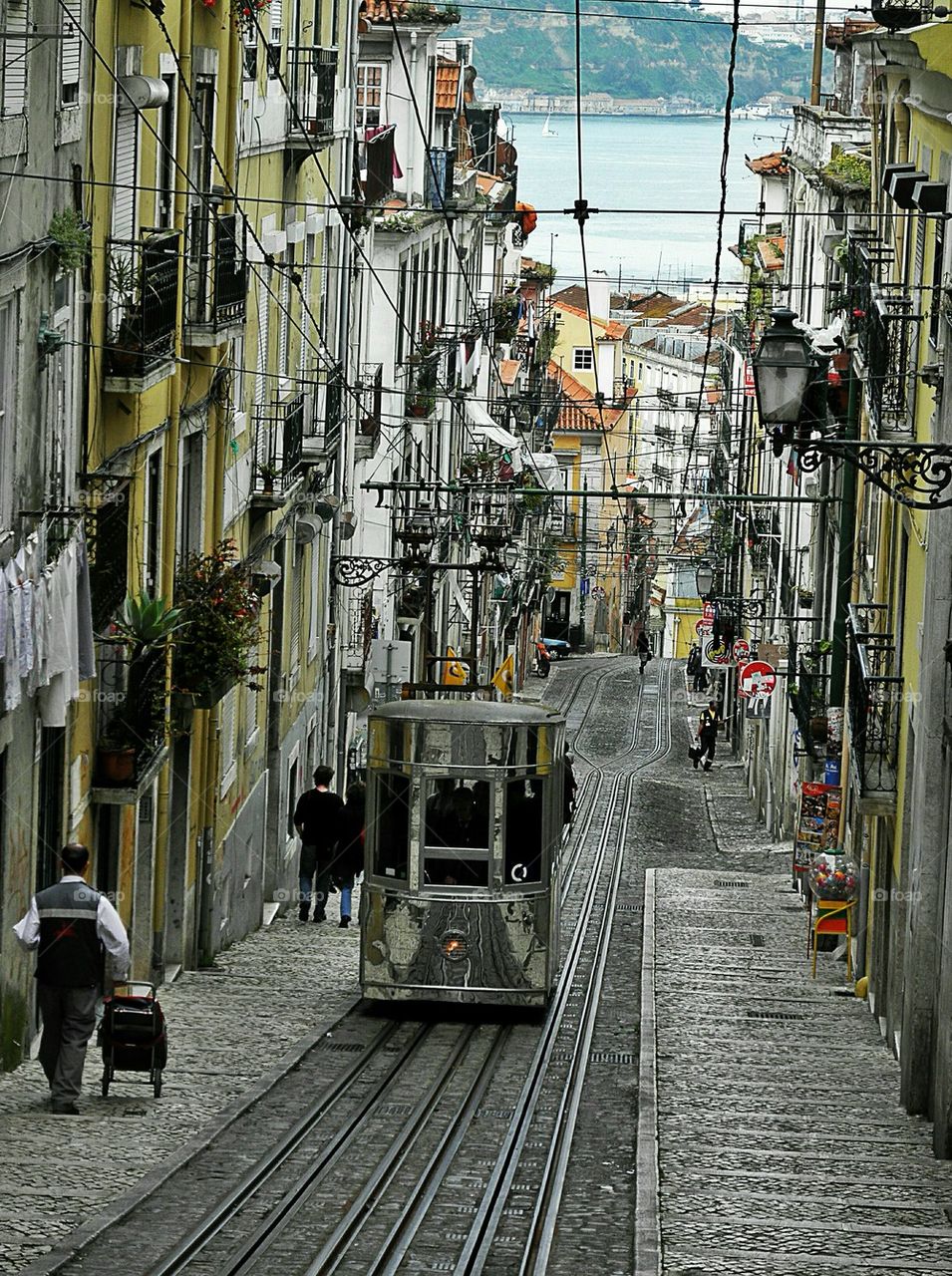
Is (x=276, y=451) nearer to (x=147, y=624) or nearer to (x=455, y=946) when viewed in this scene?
(x=455, y=946)

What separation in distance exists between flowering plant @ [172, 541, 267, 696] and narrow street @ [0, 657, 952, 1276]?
2686 millimetres

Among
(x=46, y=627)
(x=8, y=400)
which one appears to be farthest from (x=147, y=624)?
(x=8, y=400)

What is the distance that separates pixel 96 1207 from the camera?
10.9 m

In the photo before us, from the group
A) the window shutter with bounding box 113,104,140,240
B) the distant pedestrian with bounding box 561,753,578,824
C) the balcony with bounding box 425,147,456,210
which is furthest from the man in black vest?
the balcony with bounding box 425,147,456,210

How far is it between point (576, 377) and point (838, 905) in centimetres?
8454

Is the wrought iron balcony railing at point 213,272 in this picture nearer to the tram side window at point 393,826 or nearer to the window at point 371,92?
the tram side window at point 393,826

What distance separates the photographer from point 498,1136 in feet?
46.9

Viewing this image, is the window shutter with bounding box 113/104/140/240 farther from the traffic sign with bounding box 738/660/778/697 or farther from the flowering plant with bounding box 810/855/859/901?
the traffic sign with bounding box 738/660/778/697

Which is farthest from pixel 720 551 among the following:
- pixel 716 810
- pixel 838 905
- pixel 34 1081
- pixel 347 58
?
pixel 34 1081

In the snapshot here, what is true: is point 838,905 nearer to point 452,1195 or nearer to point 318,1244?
point 452,1195

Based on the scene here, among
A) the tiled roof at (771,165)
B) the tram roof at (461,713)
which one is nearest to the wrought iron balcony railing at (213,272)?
the tram roof at (461,713)

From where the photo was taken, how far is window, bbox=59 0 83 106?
14227 mm

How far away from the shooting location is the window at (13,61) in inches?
502

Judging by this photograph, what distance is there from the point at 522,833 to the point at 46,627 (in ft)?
18.2
